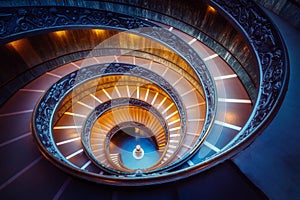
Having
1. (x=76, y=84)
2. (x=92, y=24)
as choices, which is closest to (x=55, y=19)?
(x=92, y=24)

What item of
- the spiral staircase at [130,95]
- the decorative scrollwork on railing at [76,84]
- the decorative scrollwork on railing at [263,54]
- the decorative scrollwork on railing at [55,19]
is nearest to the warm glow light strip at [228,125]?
the spiral staircase at [130,95]

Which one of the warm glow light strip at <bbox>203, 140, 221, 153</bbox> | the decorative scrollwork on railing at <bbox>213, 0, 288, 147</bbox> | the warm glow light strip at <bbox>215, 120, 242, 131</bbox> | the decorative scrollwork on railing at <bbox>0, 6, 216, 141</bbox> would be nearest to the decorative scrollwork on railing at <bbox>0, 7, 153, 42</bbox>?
the decorative scrollwork on railing at <bbox>0, 6, 216, 141</bbox>

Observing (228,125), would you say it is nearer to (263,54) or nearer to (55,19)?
(263,54)

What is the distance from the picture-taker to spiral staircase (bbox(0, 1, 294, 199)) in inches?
94.0

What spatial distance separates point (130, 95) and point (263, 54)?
6956mm

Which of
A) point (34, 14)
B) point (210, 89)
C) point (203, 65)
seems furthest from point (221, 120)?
point (34, 14)

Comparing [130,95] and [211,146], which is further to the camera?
[130,95]

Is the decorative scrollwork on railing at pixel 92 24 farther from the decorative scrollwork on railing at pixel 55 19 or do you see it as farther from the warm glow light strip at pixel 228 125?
the warm glow light strip at pixel 228 125

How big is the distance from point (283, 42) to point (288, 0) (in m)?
0.94

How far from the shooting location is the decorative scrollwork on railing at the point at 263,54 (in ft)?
8.11

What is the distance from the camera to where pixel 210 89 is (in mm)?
5309

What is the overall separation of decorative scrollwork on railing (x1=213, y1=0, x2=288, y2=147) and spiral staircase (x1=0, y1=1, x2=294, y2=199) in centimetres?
2

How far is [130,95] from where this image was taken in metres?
9.31

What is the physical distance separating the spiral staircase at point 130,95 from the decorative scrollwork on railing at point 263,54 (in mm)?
24
